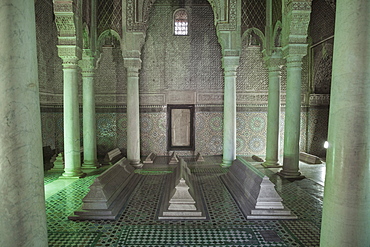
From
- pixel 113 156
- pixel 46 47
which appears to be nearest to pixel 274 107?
pixel 113 156

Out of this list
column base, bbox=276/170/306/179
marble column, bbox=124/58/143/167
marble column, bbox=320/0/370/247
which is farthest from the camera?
marble column, bbox=124/58/143/167

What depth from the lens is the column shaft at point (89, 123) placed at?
7.11 meters

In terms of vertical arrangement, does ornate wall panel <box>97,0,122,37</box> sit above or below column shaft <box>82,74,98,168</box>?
above

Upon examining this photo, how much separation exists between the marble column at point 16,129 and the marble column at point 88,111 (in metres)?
5.46

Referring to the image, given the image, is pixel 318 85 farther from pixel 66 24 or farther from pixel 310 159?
pixel 66 24

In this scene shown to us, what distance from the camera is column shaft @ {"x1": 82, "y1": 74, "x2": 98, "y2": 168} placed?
7.11 metres

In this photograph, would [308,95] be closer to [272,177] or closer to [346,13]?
[272,177]

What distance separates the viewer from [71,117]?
19.8 ft

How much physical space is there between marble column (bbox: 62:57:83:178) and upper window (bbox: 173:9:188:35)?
4.29 m

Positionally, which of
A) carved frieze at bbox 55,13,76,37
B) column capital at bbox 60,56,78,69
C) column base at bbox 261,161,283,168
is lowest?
column base at bbox 261,161,283,168

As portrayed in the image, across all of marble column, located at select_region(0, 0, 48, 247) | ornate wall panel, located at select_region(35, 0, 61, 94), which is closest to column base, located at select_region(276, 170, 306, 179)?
marble column, located at select_region(0, 0, 48, 247)

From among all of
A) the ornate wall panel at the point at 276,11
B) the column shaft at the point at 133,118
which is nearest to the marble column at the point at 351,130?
the ornate wall panel at the point at 276,11

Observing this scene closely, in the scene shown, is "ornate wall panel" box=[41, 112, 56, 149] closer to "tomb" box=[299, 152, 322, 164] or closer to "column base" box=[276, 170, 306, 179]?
"column base" box=[276, 170, 306, 179]

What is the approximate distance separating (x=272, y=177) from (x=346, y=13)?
484 cm
